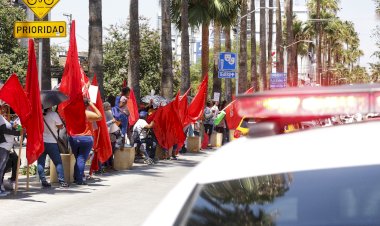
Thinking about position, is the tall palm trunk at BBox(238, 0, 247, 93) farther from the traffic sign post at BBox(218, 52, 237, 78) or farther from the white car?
the white car

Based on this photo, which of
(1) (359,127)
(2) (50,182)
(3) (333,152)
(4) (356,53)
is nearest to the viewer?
(3) (333,152)

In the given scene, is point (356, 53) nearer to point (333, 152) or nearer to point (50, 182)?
point (50, 182)

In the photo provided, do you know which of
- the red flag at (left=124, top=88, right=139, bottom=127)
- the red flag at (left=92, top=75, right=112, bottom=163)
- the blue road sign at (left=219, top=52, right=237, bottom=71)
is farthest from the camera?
the blue road sign at (left=219, top=52, right=237, bottom=71)

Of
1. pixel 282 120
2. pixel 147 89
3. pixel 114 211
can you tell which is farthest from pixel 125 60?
pixel 282 120

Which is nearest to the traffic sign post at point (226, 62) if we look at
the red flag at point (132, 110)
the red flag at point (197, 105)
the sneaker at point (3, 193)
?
the red flag at point (197, 105)

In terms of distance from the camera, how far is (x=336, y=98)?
295 centimetres

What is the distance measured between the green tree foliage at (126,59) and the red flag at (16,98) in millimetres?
36703

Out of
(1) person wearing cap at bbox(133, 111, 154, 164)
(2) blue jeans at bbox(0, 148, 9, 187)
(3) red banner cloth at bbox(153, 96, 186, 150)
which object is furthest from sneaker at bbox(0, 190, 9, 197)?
(3) red banner cloth at bbox(153, 96, 186, 150)

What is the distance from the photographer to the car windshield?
2.61 metres

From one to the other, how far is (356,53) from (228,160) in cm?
17412

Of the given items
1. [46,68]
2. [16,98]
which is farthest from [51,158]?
[46,68]

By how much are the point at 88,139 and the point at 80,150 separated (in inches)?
9.9

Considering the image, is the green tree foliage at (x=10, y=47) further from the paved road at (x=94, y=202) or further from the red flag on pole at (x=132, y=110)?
the paved road at (x=94, y=202)

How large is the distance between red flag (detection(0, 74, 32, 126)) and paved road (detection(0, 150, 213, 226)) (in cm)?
134
